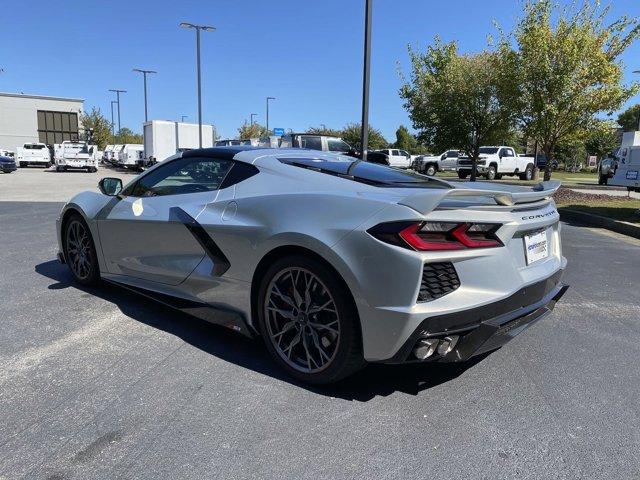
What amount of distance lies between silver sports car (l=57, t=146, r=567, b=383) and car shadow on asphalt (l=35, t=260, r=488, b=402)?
16cm

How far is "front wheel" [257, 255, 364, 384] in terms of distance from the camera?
2.83 metres

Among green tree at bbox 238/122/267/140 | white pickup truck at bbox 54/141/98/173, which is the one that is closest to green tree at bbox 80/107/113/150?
green tree at bbox 238/122/267/140

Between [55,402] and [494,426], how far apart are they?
235cm

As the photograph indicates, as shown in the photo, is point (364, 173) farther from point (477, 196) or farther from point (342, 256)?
point (342, 256)

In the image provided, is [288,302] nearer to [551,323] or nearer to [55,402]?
[55,402]

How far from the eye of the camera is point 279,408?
2836 millimetres

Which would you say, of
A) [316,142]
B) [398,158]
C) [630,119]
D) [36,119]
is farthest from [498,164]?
[36,119]

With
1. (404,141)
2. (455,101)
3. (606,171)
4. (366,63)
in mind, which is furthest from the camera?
(404,141)

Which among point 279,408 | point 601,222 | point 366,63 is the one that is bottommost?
point 279,408

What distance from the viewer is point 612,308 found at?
4797 mm

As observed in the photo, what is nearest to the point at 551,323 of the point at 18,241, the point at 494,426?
the point at 494,426

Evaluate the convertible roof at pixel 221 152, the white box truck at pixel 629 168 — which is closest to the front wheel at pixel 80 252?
the convertible roof at pixel 221 152

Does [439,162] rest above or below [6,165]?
above

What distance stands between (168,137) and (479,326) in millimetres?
32074
